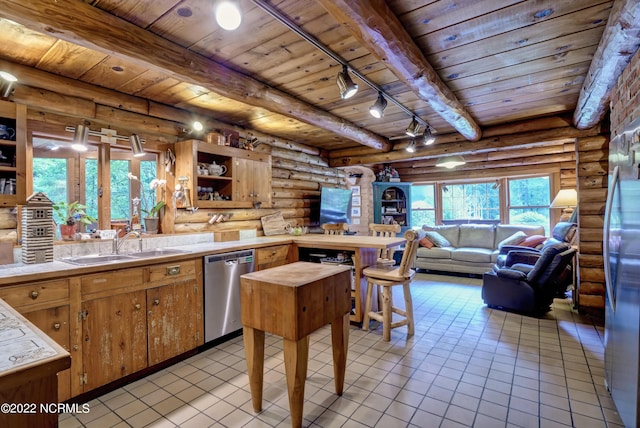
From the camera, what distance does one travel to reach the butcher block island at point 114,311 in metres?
2.04

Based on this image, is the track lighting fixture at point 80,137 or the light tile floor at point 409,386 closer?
the light tile floor at point 409,386

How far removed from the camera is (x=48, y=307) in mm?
2045

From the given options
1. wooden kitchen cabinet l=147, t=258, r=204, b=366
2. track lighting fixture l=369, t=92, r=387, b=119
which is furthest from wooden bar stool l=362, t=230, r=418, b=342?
A: wooden kitchen cabinet l=147, t=258, r=204, b=366

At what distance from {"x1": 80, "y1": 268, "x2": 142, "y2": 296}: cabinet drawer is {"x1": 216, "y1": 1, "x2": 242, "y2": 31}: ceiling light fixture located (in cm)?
188

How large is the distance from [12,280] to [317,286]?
1807mm

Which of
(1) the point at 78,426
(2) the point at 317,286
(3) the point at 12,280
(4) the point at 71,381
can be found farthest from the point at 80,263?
(2) the point at 317,286

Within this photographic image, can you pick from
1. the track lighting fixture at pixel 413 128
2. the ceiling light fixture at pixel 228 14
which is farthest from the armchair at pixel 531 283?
the ceiling light fixture at pixel 228 14

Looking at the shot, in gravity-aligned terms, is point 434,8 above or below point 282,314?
above

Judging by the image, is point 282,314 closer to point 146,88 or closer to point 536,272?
point 146,88

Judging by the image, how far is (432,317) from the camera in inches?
152

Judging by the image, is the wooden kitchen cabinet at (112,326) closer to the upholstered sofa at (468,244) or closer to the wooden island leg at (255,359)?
the wooden island leg at (255,359)

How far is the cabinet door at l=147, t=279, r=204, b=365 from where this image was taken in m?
2.59

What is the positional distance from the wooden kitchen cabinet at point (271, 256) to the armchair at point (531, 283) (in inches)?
103

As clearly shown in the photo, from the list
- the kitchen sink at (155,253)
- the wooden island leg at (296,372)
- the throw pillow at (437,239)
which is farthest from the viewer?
the throw pillow at (437,239)
